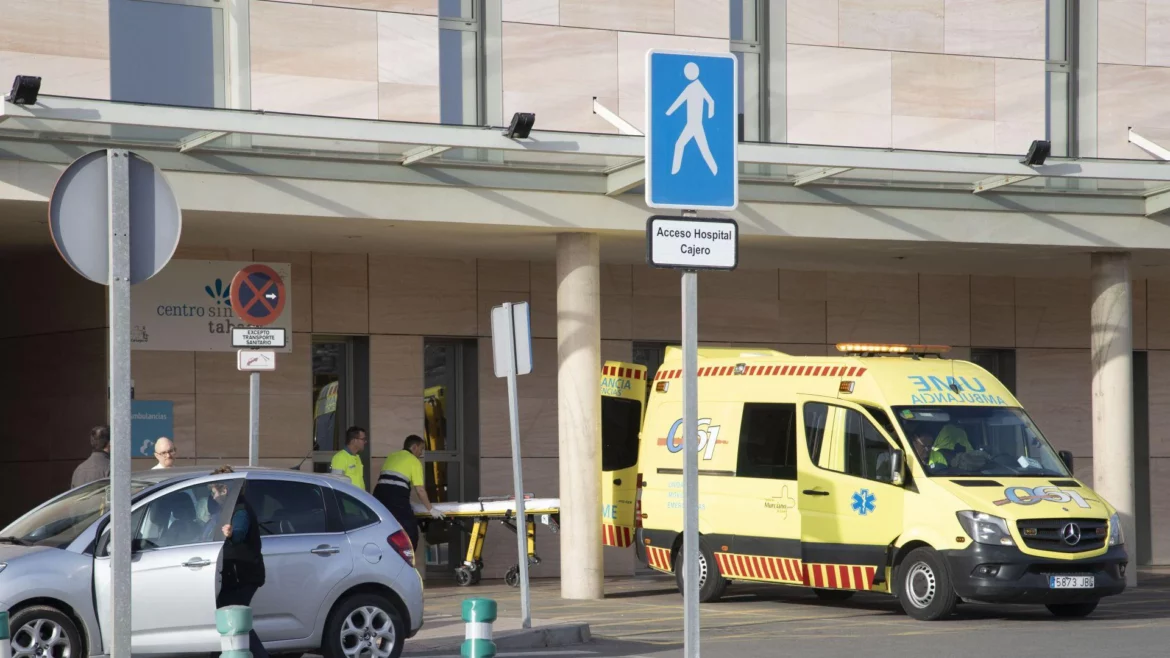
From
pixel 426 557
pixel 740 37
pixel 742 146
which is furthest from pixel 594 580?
pixel 740 37

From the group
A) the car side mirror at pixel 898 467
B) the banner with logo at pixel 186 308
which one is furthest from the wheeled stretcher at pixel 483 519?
the car side mirror at pixel 898 467

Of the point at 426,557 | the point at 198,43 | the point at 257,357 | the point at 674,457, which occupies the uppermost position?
the point at 198,43

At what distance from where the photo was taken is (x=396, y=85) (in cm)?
1808

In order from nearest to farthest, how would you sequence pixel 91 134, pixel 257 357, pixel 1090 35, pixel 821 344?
pixel 257 357 < pixel 91 134 < pixel 1090 35 < pixel 821 344

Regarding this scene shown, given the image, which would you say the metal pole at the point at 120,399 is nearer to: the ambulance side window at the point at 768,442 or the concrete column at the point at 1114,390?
the ambulance side window at the point at 768,442

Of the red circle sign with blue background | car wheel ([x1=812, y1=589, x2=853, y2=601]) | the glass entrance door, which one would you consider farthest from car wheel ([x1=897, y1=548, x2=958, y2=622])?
the glass entrance door

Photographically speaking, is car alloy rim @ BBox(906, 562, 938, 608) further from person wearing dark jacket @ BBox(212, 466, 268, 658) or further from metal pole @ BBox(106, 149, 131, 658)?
metal pole @ BBox(106, 149, 131, 658)

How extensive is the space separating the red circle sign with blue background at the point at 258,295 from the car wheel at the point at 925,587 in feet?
20.5

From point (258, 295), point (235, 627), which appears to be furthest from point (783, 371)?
point (235, 627)

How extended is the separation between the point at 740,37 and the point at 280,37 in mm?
5348

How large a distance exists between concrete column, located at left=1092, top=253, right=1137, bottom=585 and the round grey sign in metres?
15.3

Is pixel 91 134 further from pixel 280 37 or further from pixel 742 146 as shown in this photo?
pixel 742 146

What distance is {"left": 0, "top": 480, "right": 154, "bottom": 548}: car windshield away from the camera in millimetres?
11547

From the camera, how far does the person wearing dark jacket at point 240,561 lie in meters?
10.7
